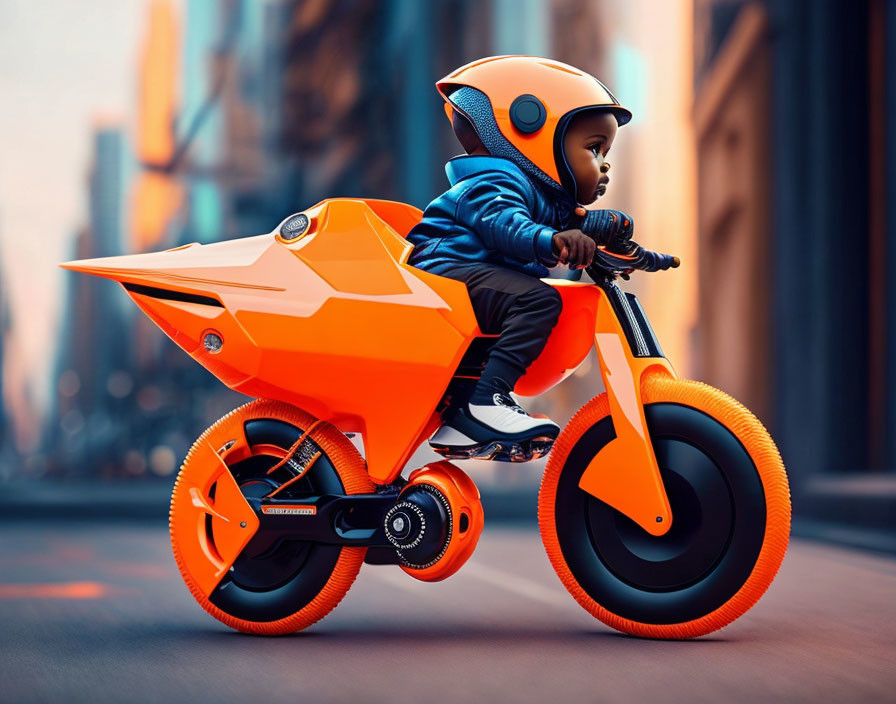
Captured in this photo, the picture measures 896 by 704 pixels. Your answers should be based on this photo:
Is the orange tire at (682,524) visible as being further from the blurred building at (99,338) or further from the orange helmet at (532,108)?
the blurred building at (99,338)

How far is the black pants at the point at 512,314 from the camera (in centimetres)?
482

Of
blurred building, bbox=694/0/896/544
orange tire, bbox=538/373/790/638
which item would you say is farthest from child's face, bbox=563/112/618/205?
blurred building, bbox=694/0/896/544

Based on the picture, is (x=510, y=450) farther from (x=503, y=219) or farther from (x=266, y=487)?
(x=266, y=487)

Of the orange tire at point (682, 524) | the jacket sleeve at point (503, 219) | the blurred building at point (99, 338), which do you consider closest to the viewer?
the orange tire at point (682, 524)

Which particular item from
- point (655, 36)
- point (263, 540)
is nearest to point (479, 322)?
point (263, 540)

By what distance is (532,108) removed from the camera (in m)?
5.06

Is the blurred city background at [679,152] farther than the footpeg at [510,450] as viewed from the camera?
Yes

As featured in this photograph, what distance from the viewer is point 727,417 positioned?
15.4 ft

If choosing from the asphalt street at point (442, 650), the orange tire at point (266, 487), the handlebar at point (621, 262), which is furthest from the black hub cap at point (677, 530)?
the orange tire at point (266, 487)

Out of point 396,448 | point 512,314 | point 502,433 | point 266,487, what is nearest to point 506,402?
point 502,433

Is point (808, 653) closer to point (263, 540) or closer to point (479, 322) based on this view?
point (479, 322)

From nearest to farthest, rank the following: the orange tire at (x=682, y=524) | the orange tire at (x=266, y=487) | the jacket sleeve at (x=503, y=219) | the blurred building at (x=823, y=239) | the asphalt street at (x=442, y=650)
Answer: the asphalt street at (x=442, y=650) < the orange tire at (x=682, y=524) < the jacket sleeve at (x=503, y=219) < the orange tire at (x=266, y=487) < the blurred building at (x=823, y=239)

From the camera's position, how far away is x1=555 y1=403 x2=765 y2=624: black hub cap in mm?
4617

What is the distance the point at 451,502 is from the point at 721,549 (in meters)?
0.87
